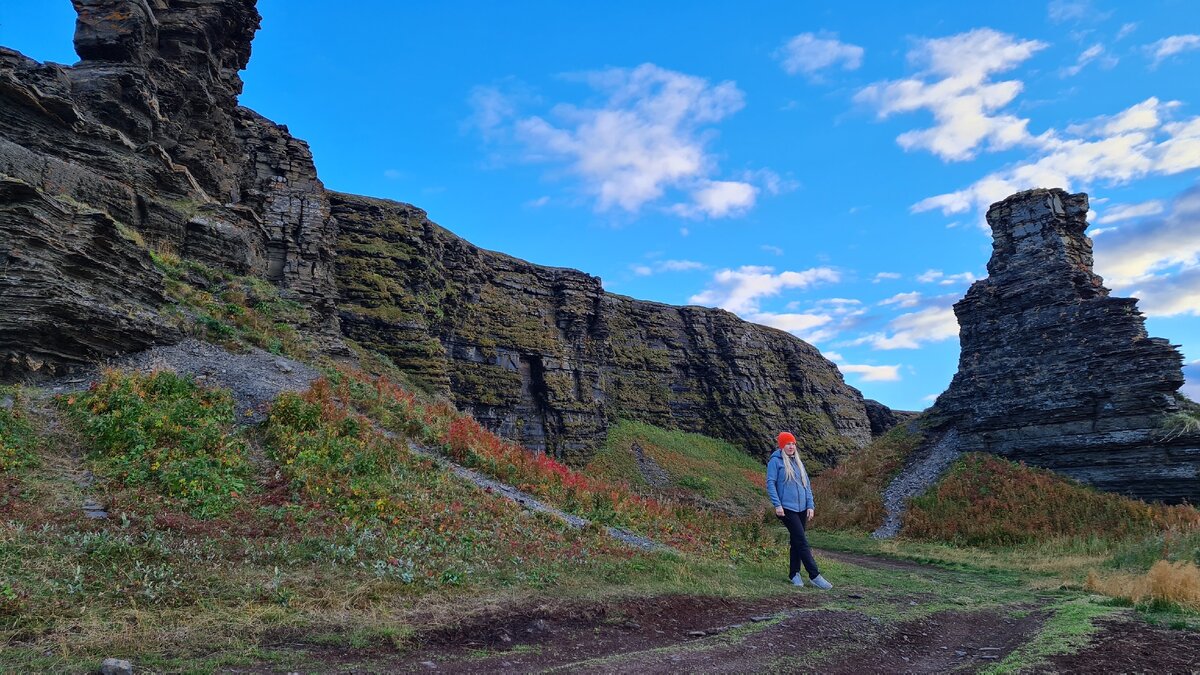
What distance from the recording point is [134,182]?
64.0 ft

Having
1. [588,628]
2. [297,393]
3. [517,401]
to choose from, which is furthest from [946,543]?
[517,401]

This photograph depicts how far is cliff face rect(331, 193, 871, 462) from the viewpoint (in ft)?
144

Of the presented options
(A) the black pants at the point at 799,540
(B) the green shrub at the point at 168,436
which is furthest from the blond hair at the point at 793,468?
(B) the green shrub at the point at 168,436

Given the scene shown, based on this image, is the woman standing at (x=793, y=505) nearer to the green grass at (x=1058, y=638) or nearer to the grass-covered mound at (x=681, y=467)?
the green grass at (x=1058, y=638)

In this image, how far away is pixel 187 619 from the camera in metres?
5.62

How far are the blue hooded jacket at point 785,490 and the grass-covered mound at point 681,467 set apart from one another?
37878 millimetres

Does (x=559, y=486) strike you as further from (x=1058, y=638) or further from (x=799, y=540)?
(x=1058, y=638)

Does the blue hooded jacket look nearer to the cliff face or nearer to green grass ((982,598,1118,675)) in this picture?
green grass ((982,598,1118,675))

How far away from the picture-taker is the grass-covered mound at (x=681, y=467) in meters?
51.8

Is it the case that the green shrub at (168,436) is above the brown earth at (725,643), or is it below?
above

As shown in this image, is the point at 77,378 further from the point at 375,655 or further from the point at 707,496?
the point at 707,496

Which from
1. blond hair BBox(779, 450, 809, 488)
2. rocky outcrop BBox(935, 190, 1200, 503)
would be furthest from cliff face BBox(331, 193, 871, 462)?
blond hair BBox(779, 450, 809, 488)

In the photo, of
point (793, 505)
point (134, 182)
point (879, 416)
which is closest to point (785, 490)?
point (793, 505)

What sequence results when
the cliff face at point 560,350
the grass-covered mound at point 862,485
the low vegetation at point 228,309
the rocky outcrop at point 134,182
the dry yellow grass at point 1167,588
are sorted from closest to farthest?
the dry yellow grass at point 1167,588 < the rocky outcrop at point 134,182 < the low vegetation at point 228,309 < the grass-covered mound at point 862,485 < the cliff face at point 560,350
